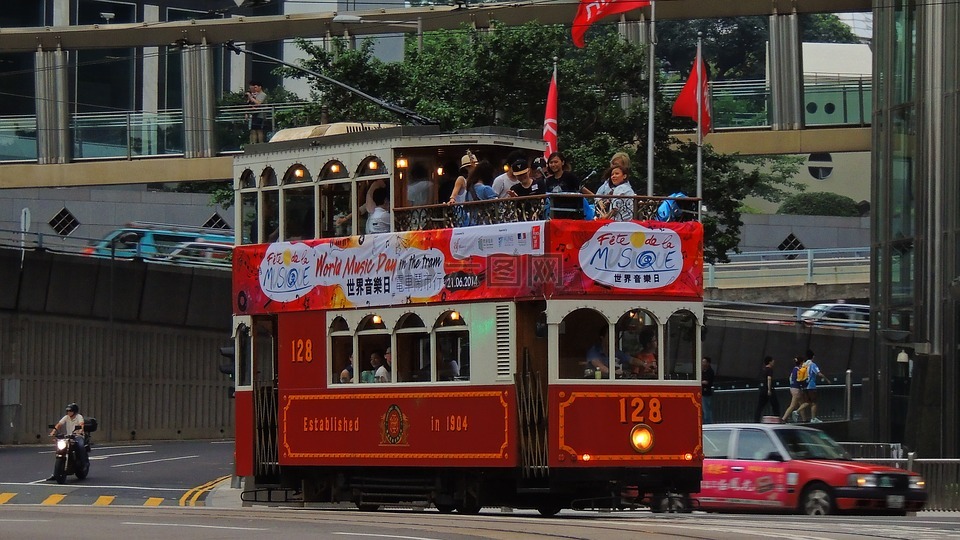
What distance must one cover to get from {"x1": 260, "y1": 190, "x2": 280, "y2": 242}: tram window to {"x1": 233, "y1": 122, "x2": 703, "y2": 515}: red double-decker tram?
0.93 feet

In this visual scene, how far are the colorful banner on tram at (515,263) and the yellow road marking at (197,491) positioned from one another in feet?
19.9

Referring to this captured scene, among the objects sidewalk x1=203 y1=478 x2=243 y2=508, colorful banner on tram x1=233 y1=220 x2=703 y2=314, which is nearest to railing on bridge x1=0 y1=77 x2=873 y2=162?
sidewalk x1=203 y1=478 x2=243 y2=508

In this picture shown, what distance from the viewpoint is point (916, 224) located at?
3297 centimetres

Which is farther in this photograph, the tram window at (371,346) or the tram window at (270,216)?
the tram window at (270,216)

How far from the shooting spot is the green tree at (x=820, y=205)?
78750mm

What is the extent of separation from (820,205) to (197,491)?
5482 centimetres

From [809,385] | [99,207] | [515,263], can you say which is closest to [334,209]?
[515,263]

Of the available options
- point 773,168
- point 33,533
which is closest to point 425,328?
point 33,533

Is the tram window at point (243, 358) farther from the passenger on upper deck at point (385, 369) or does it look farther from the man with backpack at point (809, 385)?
the man with backpack at point (809, 385)

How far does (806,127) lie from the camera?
40781 millimetres

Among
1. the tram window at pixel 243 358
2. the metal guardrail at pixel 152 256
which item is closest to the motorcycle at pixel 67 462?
the tram window at pixel 243 358

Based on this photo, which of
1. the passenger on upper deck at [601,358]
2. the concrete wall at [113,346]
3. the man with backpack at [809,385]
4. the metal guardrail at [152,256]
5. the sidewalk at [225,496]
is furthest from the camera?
the metal guardrail at [152,256]

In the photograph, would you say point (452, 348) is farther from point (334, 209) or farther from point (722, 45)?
point (722, 45)

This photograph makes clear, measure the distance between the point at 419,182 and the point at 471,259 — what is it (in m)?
1.57
